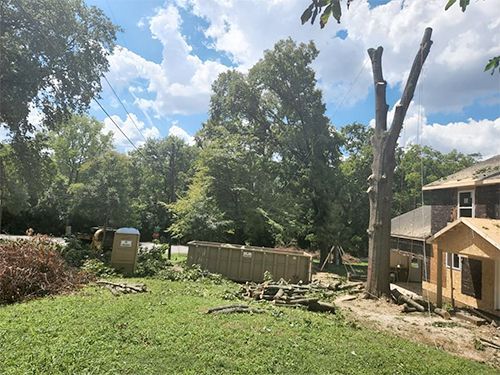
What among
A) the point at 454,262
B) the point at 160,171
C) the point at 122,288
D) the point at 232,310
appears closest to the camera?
the point at 232,310

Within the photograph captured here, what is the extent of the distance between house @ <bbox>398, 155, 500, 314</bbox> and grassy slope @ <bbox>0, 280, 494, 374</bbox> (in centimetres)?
483

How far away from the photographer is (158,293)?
32.6ft

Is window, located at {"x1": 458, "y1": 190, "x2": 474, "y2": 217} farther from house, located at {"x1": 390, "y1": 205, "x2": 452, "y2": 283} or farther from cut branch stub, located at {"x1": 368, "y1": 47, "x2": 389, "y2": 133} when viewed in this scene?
cut branch stub, located at {"x1": 368, "y1": 47, "x2": 389, "y2": 133}

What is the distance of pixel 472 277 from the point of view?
12234 millimetres

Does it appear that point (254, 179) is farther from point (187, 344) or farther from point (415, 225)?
point (187, 344)

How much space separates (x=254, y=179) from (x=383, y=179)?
11.8m

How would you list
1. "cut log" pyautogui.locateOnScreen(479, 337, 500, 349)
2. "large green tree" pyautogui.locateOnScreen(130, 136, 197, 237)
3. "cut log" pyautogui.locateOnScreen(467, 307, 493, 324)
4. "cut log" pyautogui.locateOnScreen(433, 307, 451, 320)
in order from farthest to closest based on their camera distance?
"large green tree" pyautogui.locateOnScreen(130, 136, 197, 237) → "cut log" pyautogui.locateOnScreen(433, 307, 451, 320) → "cut log" pyautogui.locateOnScreen(467, 307, 493, 324) → "cut log" pyautogui.locateOnScreen(479, 337, 500, 349)

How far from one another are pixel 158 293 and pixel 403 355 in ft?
21.6

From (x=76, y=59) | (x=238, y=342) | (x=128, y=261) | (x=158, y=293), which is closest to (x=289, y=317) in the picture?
(x=238, y=342)

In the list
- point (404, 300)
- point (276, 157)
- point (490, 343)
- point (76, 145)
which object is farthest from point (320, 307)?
point (76, 145)

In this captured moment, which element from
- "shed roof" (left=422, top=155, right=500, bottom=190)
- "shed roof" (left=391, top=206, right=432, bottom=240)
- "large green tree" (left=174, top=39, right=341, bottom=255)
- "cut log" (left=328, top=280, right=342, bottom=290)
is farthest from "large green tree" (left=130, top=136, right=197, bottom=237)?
"shed roof" (left=422, top=155, right=500, bottom=190)

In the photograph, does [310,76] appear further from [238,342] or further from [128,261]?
[238,342]

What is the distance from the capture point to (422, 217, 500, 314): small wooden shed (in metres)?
9.70

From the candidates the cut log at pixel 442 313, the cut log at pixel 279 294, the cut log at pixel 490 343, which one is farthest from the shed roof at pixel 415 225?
the cut log at pixel 279 294
